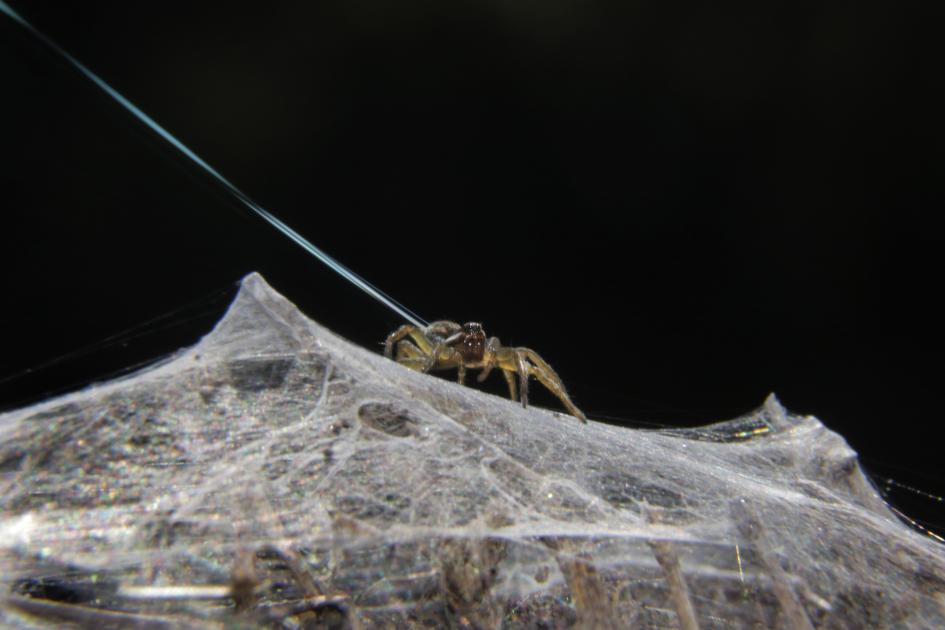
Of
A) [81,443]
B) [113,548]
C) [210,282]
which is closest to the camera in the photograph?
[113,548]

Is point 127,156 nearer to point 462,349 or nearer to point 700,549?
point 462,349

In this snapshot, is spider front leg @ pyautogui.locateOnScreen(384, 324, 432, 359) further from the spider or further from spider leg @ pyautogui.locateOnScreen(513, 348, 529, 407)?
spider leg @ pyautogui.locateOnScreen(513, 348, 529, 407)

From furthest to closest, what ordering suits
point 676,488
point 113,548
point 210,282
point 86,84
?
point 210,282
point 86,84
point 676,488
point 113,548

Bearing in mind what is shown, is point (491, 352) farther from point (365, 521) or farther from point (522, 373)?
point (365, 521)

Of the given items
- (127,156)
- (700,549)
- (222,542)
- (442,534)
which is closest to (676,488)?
(700,549)

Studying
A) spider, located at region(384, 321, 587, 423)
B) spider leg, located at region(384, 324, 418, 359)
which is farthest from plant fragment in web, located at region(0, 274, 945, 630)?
spider leg, located at region(384, 324, 418, 359)

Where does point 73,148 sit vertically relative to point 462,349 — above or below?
above

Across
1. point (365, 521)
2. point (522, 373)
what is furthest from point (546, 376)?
point (365, 521)
